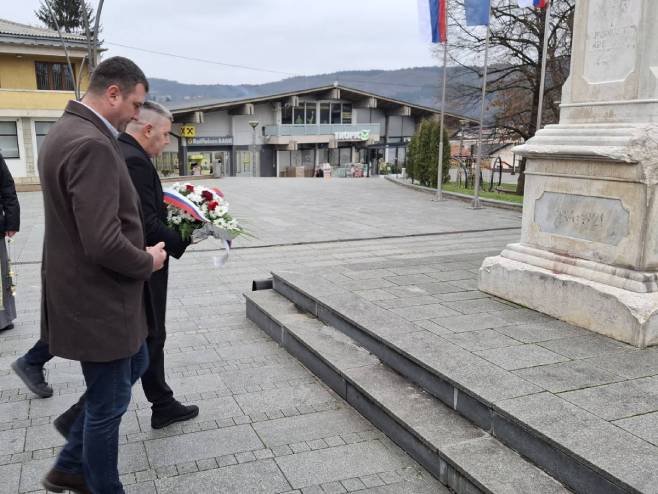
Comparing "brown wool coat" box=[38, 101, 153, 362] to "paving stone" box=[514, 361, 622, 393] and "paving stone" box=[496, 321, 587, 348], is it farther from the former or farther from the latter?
"paving stone" box=[496, 321, 587, 348]

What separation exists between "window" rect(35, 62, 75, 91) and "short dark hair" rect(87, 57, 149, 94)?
102 ft

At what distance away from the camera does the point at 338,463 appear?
3.37 metres

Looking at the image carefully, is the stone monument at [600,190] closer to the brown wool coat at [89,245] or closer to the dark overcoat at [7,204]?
the brown wool coat at [89,245]

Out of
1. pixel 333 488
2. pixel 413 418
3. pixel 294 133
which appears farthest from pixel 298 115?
pixel 333 488

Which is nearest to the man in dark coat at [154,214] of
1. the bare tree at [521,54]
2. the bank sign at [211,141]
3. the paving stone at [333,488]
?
the paving stone at [333,488]

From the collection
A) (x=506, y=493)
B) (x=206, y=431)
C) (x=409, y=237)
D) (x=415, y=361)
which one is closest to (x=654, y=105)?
(x=415, y=361)

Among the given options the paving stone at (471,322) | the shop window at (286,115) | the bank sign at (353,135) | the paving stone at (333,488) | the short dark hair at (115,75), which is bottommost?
the paving stone at (333,488)

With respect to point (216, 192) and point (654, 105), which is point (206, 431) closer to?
point (216, 192)

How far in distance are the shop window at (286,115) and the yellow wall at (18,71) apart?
1675cm

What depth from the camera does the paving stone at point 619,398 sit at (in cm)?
314

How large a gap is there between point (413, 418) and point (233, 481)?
109 cm

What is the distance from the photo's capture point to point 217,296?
7.21 meters

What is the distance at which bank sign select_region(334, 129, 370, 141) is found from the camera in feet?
142

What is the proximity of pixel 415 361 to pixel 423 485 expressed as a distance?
0.92 meters
